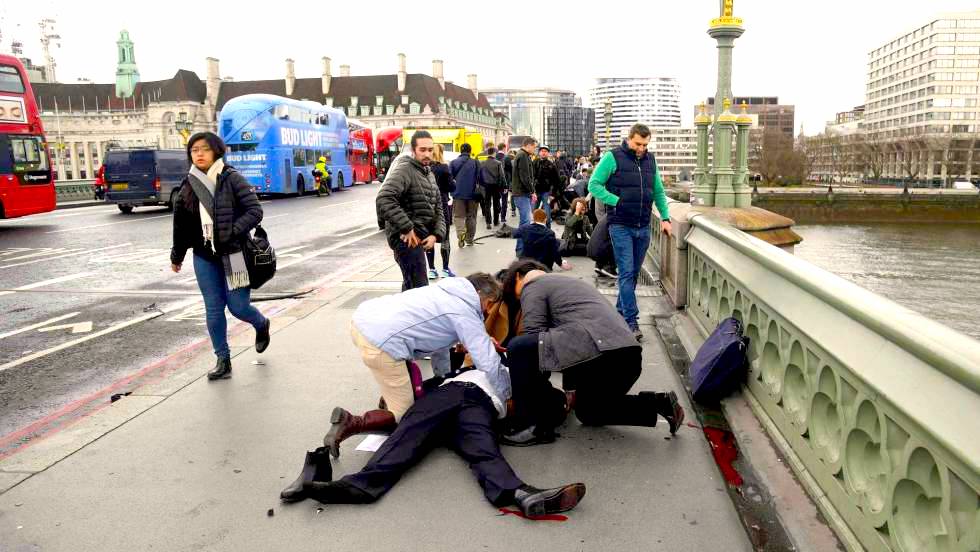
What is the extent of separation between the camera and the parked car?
23.8 meters

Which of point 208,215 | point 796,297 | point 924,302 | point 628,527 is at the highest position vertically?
point 208,215

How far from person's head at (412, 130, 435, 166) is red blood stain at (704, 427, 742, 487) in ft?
11.8

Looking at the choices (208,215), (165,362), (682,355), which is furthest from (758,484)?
(165,362)

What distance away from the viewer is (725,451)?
405 centimetres

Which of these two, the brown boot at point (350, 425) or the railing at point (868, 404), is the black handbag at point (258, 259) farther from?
the railing at point (868, 404)

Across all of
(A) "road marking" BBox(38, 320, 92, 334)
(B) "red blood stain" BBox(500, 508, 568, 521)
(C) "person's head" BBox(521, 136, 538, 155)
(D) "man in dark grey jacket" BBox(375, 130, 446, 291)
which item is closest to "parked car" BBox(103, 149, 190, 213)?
(C) "person's head" BBox(521, 136, 538, 155)

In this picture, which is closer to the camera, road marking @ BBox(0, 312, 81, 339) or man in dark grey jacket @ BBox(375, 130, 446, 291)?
man in dark grey jacket @ BBox(375, 130, 446, 291)

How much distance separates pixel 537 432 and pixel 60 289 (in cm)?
839

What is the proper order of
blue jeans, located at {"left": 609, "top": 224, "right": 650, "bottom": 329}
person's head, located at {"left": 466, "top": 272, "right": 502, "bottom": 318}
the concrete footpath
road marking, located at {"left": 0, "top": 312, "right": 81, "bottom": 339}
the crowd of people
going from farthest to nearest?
road marking, located at {"left": 0, "top": 312, "right": 81, "bottom": 339}, blue jeans, located at {"left": 609, "top": 224, "right": 650, "bottom": 329}, person's head, located at {"left": 466, "top": 272, "right": 502, "bottom": 318}, the crowd of people, the concrete footpath

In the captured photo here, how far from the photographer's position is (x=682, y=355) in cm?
611

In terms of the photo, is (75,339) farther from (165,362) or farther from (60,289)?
(60,289)

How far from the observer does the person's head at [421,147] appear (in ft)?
21.9

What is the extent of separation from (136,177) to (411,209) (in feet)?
67.3

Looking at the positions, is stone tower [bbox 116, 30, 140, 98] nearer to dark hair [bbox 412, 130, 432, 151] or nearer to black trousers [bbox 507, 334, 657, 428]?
dark hair [bbox 412, 130, 432, 151]
